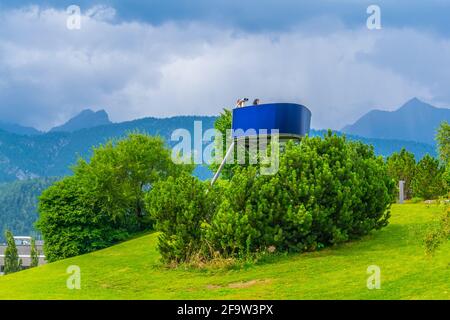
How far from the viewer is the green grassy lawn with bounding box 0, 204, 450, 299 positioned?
2066cm

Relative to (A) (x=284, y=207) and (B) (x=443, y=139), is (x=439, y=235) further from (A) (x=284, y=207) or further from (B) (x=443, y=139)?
(B) (x=443, y=139)

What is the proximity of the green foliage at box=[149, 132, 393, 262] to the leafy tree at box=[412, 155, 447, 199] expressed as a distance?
54.9ft

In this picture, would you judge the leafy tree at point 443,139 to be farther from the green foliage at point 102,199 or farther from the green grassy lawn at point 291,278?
the green grassy lawn at point 291,278

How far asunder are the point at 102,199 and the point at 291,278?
23012 millimetres

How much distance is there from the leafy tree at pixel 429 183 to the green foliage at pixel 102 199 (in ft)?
57.5

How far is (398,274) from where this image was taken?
72.0 ft

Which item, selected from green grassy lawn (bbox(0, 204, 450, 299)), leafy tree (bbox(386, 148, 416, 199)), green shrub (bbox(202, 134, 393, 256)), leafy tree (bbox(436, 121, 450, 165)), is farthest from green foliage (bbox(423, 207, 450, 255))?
leafy tree (bbox(436, 121, 450, 165))

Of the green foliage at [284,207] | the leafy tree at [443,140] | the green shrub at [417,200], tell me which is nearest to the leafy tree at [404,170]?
the green shrub at [417,200]

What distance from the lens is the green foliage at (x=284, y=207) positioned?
2712 cm

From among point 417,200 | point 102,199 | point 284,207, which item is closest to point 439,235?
point 284,207

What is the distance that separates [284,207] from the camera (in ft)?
89.4

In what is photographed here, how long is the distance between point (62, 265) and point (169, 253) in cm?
1037

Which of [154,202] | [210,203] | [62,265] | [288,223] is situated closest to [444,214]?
[288,223]
